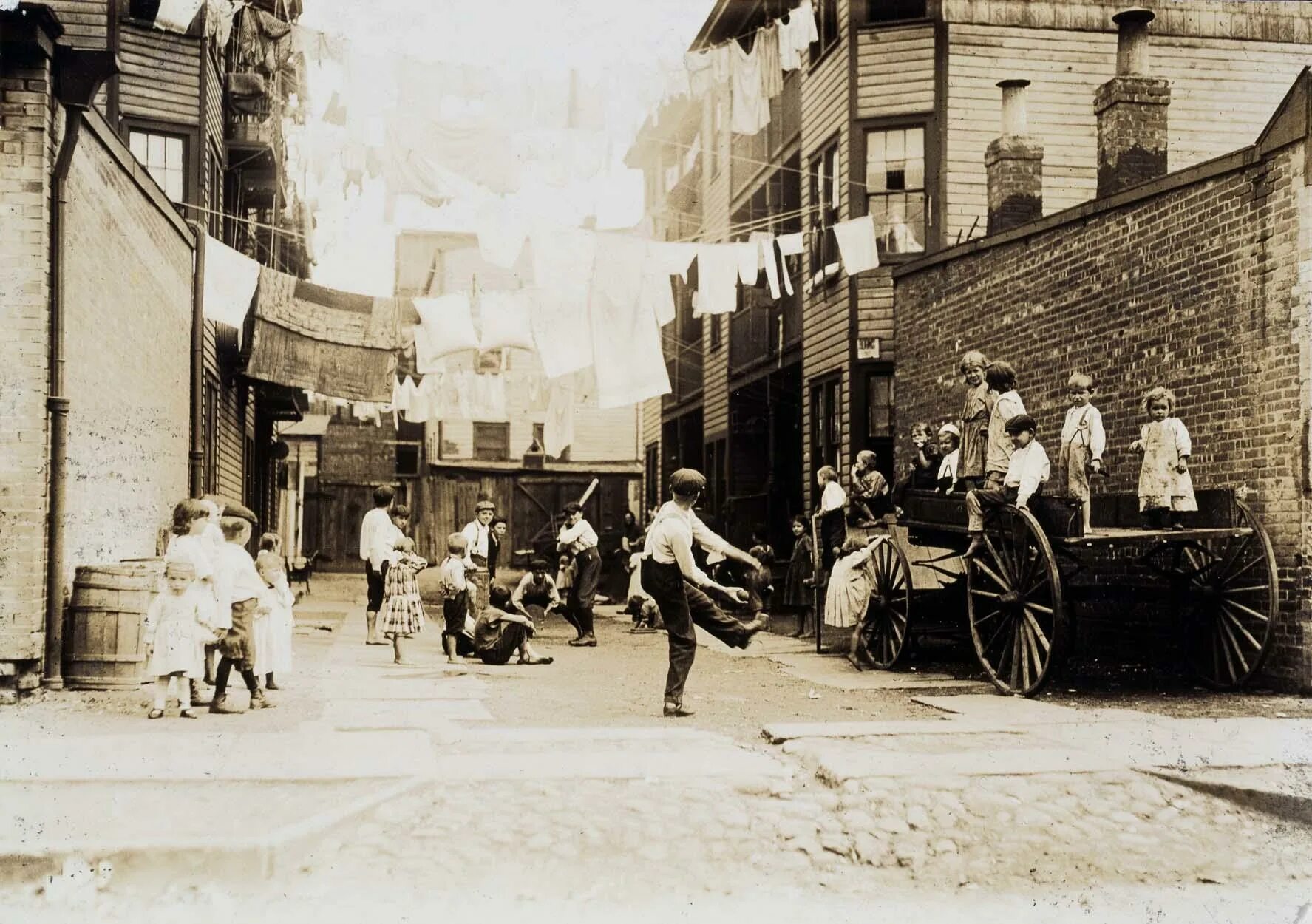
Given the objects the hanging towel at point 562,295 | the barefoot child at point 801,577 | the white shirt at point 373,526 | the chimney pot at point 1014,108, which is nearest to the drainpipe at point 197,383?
the white shirt at point 373,526

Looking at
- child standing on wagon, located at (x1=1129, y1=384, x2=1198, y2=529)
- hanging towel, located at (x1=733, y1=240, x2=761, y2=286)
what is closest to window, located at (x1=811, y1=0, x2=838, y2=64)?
Answer: hanging towel, located at (x1=733, y1=240, x2=761, y2=286)

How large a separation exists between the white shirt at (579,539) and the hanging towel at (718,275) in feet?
13.0

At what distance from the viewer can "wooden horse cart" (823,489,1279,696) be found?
31.6ft

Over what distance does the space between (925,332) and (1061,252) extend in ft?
9.46

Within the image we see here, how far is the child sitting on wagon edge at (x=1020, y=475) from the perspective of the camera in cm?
975

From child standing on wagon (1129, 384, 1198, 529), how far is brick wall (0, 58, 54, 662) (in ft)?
26.3

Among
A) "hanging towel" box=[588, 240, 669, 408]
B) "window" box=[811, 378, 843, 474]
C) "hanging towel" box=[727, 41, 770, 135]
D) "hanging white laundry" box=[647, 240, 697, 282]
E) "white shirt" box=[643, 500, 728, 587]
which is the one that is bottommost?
"white shirt" box=[643, 500, 728, 587]

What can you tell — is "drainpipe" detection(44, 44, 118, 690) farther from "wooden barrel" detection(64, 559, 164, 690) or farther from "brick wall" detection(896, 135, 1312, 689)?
"brick wall" detection(896, 135, 1312, 689)

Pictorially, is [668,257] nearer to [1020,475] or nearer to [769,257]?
[769,257]

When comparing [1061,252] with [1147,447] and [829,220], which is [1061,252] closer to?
[1147,447]

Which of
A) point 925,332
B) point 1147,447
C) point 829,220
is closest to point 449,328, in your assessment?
point 829,220

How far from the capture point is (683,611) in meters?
9.08

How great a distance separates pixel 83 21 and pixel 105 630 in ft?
14.7

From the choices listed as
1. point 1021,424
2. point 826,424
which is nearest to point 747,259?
point 826,424
